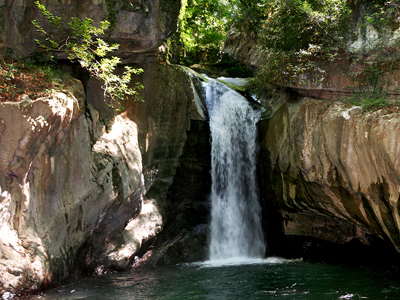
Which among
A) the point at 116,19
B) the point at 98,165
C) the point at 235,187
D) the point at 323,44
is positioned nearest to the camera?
the point at 98,165

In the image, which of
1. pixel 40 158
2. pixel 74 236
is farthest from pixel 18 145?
pixel 74 236

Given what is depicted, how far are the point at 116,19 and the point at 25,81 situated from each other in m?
3.12

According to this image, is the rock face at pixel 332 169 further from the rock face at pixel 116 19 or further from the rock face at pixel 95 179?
the rock face at pixel 116 19

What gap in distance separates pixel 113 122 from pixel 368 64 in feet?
23.6

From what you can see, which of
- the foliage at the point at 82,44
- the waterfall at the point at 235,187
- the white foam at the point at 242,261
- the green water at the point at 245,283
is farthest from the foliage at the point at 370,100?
the foliage at the point at 82,44

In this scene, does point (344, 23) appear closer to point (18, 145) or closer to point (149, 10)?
point (149, 10)

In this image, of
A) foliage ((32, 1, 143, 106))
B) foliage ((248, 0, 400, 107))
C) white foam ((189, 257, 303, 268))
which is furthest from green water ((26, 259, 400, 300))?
foliage ((32, 1, 143, 106))

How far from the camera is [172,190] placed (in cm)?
1090

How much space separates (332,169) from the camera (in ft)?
29.0

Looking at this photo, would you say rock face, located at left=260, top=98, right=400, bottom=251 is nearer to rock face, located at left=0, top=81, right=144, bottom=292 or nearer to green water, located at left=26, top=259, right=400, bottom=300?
green water, located at left=26, top=259, right=400, bottom=300

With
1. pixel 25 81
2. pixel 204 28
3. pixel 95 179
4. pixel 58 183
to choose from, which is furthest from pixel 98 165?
pixel 204 28

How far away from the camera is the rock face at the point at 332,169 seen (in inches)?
303

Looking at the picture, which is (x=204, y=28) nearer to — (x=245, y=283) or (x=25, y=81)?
(x=25, y=81)

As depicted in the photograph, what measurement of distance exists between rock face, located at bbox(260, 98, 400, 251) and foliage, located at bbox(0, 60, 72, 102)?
21.3ft
